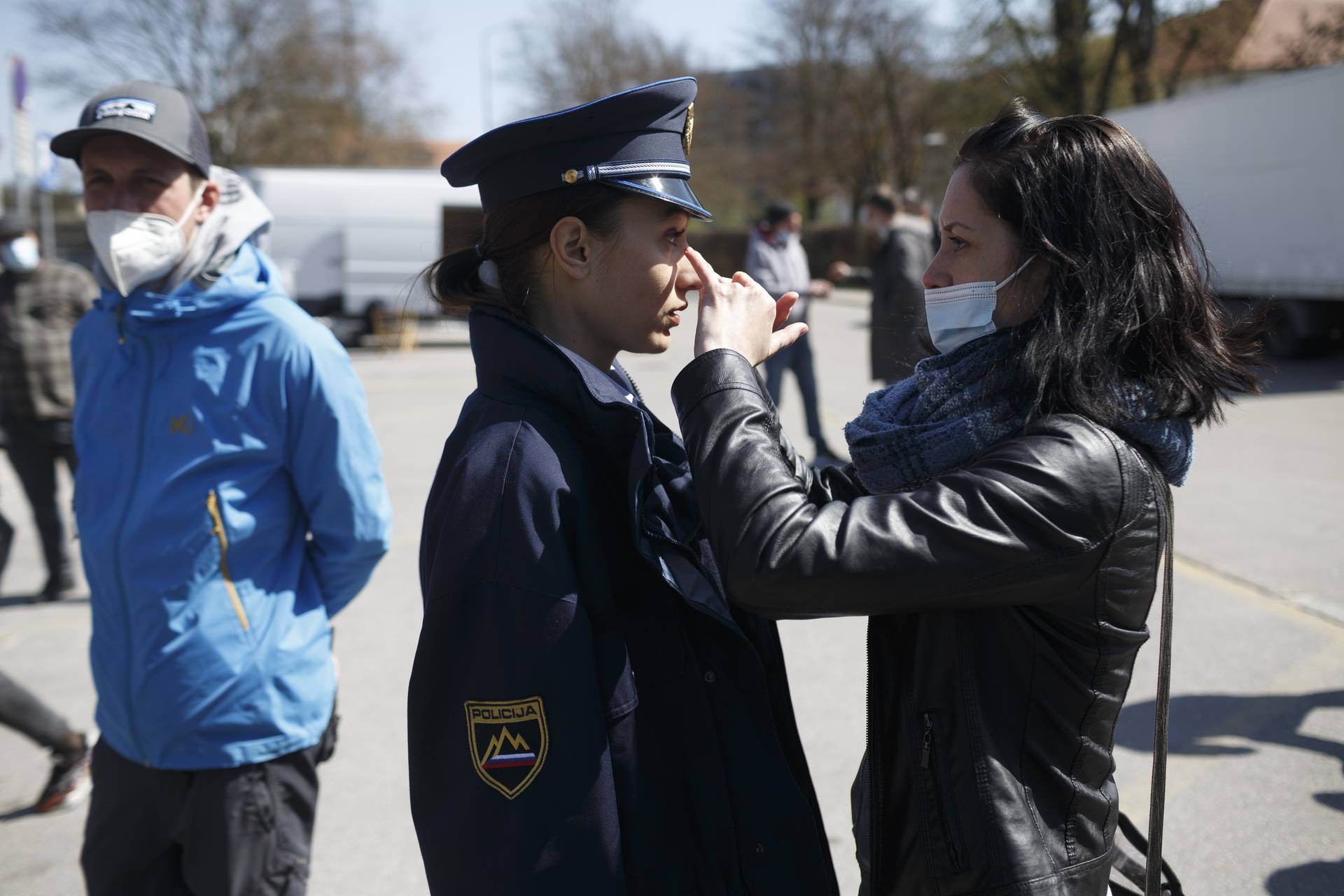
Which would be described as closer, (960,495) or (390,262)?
(960,495)

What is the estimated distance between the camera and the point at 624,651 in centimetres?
143

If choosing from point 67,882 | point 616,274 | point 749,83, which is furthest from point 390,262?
point 749,83

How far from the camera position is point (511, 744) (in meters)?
1.35

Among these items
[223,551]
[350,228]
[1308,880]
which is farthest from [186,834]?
[350,228]

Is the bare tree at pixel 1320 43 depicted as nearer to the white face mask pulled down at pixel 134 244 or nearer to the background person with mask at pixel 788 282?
the background person with mask at pixel 788 282

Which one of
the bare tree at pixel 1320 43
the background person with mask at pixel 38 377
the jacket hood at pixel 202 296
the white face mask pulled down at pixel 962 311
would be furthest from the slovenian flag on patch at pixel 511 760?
the bare tree at pixel 1320 43

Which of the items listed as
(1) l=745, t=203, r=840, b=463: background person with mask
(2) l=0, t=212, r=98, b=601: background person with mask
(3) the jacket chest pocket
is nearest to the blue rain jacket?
(3) the jacket chest pocket

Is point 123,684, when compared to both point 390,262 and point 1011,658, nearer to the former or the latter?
point 1011,658

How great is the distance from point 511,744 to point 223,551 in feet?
Result: 3.78

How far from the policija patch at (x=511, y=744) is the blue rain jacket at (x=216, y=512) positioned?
107cm

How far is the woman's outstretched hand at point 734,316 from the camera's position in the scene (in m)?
1.50

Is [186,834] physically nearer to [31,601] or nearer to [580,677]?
[580,677]

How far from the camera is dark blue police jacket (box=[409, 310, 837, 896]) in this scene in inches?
53.0

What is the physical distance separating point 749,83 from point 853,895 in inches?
1708
